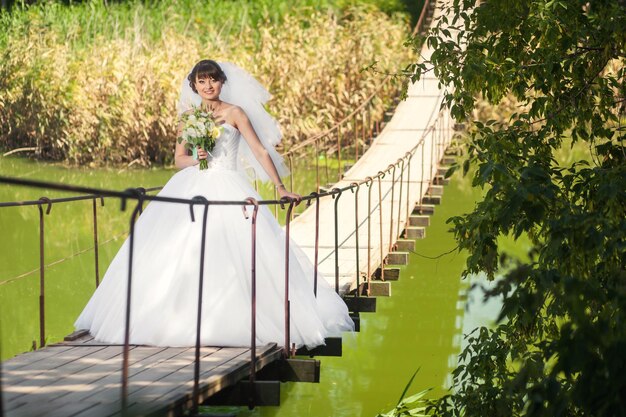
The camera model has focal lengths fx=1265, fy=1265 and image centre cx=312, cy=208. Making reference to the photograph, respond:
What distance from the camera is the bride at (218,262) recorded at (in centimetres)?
497

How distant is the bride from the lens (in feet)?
16.3

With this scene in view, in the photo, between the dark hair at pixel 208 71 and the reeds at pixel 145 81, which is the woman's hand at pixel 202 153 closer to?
the dark hair at pixel 208 71

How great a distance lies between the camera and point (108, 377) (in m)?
4.25

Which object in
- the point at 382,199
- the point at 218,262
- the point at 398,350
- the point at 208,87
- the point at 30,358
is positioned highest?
the point at 208,87

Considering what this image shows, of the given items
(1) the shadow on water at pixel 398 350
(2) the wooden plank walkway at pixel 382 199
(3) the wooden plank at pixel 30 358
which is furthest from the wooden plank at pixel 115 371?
(1) the shadow on water at pixel 398 350

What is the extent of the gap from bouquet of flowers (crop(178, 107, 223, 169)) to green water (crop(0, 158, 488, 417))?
2.57m

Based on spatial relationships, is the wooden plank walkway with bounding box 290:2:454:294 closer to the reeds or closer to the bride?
the bride

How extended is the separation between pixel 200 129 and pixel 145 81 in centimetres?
1083

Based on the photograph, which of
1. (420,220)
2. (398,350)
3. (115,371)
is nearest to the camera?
(115,371)

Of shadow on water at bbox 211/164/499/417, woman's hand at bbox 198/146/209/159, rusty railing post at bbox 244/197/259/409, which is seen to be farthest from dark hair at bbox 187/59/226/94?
shadow on water at bbox 211/164/499/417

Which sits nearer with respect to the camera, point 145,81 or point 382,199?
point 382,199

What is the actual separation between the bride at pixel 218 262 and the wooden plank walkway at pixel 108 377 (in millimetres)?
127

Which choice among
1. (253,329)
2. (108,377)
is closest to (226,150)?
(253,329)

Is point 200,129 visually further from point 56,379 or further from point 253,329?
point 56,379
